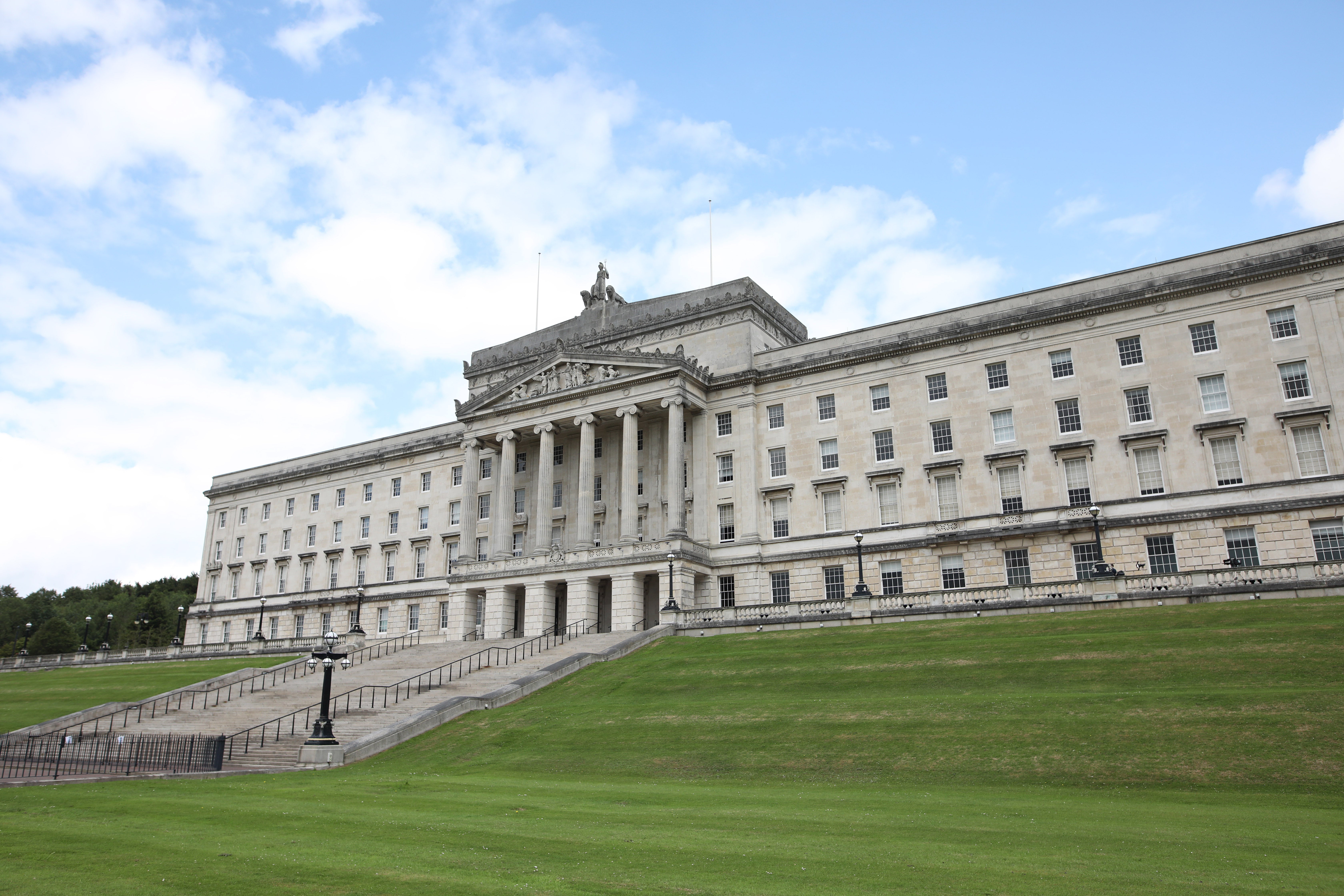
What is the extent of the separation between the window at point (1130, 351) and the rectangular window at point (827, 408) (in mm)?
15200

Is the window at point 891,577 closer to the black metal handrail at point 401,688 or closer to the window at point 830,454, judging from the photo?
the window at point 830,454

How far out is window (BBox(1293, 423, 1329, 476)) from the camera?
40.8m

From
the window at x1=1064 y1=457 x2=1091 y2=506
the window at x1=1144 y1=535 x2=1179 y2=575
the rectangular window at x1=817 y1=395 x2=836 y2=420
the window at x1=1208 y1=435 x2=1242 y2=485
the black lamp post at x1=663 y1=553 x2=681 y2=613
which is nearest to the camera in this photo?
the window at x1=1208 y1=435 x2=1242 y2=485

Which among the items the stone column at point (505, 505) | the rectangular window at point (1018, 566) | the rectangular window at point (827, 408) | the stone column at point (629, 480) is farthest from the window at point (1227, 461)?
the stone column at point (505, 505)

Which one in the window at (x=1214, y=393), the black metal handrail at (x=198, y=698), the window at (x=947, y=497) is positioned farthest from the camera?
the window at (x=947, y=497)

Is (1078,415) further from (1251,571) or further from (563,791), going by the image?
(563,791)

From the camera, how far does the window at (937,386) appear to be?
50.8 m

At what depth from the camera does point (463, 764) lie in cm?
2633

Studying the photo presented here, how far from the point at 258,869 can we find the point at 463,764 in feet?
50.3

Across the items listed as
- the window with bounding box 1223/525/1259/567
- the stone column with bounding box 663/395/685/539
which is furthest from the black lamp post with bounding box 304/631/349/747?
the window with bounding box 1223/525/1259/567

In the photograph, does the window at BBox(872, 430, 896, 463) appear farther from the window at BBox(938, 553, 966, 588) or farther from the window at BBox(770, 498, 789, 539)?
the window at BBox(938, 553, 966, 588)

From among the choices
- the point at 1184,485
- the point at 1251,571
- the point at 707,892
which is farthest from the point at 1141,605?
the point at 707,892

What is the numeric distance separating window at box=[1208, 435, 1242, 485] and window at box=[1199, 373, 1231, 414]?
150 centimetres

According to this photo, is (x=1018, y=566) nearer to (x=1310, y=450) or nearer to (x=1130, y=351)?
(x=1130, y=351)
